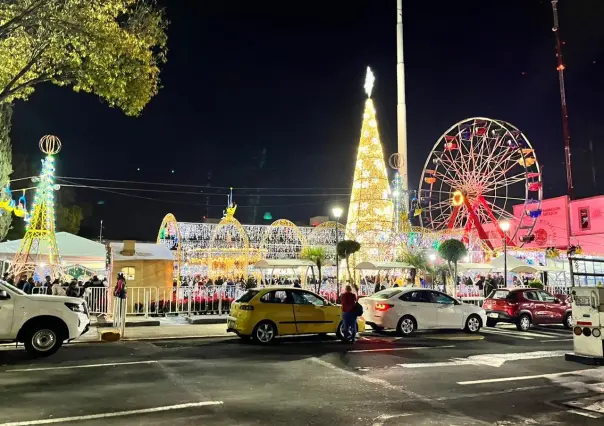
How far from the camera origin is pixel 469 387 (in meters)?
7.96

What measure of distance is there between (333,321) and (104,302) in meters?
7.98

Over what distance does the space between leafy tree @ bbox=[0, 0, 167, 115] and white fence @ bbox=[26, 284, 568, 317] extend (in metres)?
7.23

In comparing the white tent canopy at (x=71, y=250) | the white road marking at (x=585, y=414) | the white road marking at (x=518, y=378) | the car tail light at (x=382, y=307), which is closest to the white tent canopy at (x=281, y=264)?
the white tent canopy at (x=71, y=250)

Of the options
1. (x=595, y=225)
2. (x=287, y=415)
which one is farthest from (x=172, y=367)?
(x=595, y=225)

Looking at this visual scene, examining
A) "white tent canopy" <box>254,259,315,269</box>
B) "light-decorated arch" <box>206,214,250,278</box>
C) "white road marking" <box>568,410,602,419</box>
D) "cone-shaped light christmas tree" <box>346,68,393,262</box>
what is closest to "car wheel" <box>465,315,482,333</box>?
"white road marking" <box>568,410,602,419</box>

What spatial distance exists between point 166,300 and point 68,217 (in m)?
35.6

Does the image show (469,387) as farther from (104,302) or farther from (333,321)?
(104,302)

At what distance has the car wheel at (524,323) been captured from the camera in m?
16.8

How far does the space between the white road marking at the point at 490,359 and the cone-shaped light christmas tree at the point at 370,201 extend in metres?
16.8

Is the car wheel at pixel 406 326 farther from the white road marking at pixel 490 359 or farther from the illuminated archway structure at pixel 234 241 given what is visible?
the illuminated archway structure at pixel 234 241

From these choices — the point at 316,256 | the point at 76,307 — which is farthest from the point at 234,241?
the point at 76,307

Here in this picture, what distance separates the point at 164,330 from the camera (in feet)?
48.3

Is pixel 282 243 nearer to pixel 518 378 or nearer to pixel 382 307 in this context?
pixel 382 307

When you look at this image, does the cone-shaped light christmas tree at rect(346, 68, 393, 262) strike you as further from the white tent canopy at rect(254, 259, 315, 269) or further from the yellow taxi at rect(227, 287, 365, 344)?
the yellow taxi at rect(227, 287, 365, 344)
